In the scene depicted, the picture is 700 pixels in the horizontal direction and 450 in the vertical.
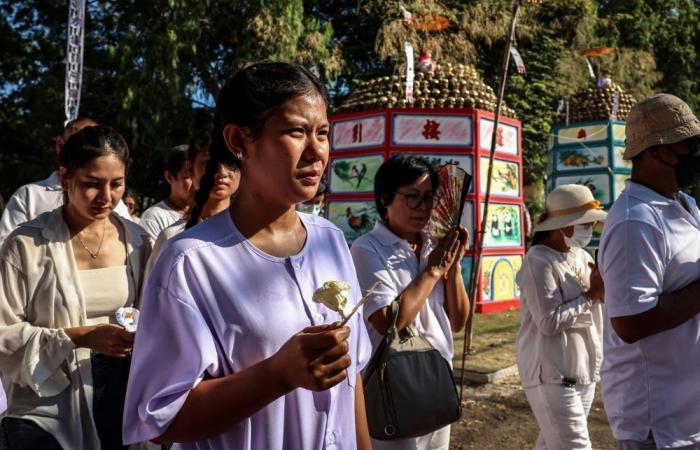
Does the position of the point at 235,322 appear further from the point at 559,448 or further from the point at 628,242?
the point at 559,448

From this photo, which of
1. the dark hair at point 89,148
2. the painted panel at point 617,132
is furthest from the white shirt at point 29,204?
the painted panel at point 617,132

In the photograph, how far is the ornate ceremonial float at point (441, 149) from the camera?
35.6 feet

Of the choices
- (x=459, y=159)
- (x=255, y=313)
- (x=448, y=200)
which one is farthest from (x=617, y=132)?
(x=255, y=313)

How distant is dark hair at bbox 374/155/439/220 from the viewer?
127 inches

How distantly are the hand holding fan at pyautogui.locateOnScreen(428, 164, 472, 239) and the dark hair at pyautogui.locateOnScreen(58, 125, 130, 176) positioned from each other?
4.57 feet

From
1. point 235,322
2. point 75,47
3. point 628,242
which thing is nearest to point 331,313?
point 235,322

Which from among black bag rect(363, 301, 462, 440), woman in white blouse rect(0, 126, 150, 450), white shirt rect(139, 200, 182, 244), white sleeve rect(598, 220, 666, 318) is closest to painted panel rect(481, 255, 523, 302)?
white shirt rect(139, 200, 182, 244)

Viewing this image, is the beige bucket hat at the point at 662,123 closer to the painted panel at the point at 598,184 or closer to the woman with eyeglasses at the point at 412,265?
the woman with eyeglasses at the point at 412,265

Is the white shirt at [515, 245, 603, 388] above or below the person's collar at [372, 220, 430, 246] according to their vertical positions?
below

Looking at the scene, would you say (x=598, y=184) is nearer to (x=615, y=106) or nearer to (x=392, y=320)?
(x=615, y=106)

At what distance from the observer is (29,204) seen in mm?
3820

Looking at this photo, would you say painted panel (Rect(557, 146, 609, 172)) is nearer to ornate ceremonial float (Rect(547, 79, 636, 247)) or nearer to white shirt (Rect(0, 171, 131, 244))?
ornate ceremonial float (Rect(547, 79, 636, 247))

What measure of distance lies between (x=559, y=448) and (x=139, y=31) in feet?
44.2

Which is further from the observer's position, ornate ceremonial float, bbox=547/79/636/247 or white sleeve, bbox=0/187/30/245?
ornate ceremonial float, bbox=547/79/636/247
